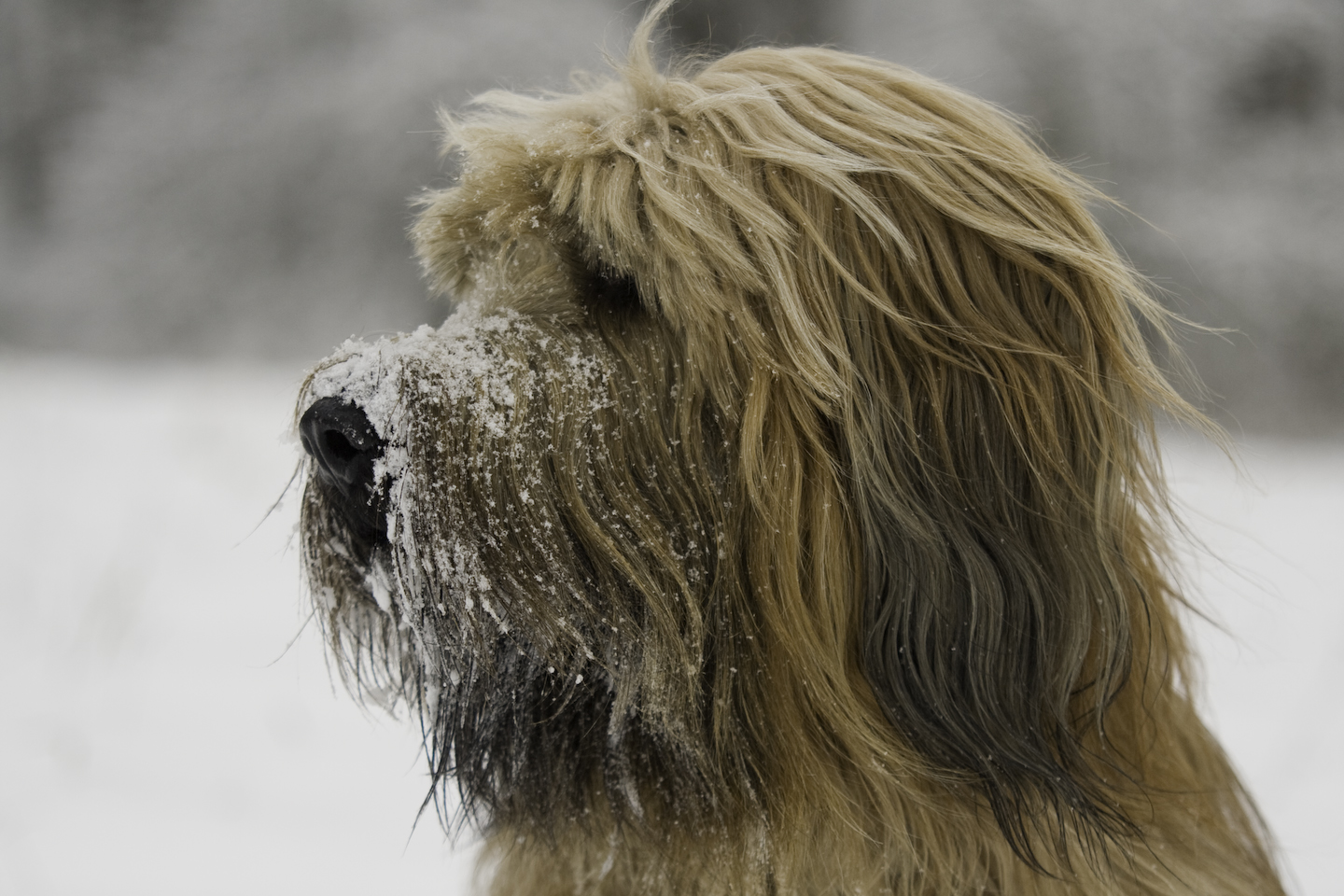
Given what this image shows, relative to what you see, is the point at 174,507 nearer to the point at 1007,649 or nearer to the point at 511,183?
the point at 511,183

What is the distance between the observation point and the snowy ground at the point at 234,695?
111 inches

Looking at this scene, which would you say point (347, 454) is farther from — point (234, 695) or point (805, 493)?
point (234, 695)

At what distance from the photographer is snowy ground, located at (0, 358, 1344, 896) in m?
2.82

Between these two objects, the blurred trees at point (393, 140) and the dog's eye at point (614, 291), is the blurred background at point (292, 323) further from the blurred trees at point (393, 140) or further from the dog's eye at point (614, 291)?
the dog's eye at point (614, 291)

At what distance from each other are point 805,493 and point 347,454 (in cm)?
70

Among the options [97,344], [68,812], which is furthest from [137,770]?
[97,344]

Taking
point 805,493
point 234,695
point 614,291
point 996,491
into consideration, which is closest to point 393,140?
point 234,695

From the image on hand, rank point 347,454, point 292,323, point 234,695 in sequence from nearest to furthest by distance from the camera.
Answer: point 347,454 < point 234,695 < point 292,323

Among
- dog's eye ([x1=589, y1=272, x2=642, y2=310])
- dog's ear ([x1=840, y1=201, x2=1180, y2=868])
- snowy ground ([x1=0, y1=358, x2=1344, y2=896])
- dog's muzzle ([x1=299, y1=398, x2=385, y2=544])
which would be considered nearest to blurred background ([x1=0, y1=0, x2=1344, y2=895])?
snowy ground ([x1=0, y1=358, x2=1344, y2=896])

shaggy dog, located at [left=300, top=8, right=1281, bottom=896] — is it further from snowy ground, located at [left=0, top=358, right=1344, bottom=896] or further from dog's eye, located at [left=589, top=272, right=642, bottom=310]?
snowy ground, located at [left=0, top=358, right=1344, bottom=896]

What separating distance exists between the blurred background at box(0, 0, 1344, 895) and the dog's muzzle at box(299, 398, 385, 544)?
0.93 m

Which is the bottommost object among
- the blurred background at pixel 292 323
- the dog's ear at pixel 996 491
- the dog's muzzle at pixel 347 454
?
the dog's ear at pixel 996 491

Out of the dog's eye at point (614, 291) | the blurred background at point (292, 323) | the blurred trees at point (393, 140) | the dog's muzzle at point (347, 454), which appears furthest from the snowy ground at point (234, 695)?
the blurred trees at point (393, 140)

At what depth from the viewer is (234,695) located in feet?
12.8
